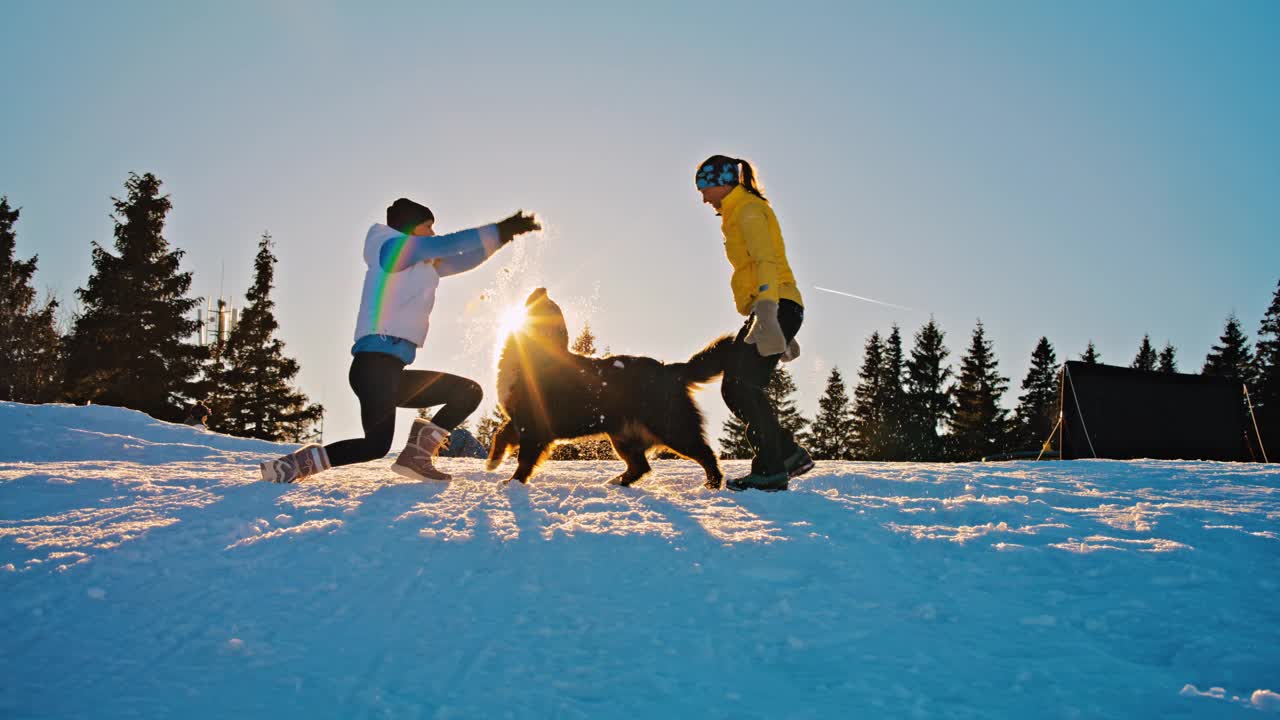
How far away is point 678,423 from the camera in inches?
194

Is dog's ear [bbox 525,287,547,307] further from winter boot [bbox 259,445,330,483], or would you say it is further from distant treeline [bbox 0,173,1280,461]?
distant treeline [bbox 0,173,1280,461]

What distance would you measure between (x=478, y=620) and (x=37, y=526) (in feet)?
7.06

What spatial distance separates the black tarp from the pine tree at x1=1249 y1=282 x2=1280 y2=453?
21.7m

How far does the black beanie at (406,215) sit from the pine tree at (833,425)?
124 ft

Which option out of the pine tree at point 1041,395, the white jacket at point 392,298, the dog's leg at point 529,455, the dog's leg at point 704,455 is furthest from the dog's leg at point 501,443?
the pine tree at point 1041,395

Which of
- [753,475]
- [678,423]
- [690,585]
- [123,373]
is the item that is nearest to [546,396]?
[678,423]

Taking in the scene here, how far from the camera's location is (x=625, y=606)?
2561 mm

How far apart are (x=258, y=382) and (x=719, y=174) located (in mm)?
31197

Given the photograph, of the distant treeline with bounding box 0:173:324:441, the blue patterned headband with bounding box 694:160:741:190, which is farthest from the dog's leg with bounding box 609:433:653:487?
the distant treeline with bounding box 0:173:324:441

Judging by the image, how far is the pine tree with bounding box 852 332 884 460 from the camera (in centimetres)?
3931

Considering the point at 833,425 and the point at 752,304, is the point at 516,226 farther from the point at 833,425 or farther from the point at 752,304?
the point at 833,425

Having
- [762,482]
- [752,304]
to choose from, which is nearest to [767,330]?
[752,304]

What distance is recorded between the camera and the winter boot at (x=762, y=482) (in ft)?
14.9

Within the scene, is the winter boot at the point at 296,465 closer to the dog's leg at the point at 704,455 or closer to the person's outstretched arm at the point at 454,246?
the person's outstretched arm at the point at 454,246
